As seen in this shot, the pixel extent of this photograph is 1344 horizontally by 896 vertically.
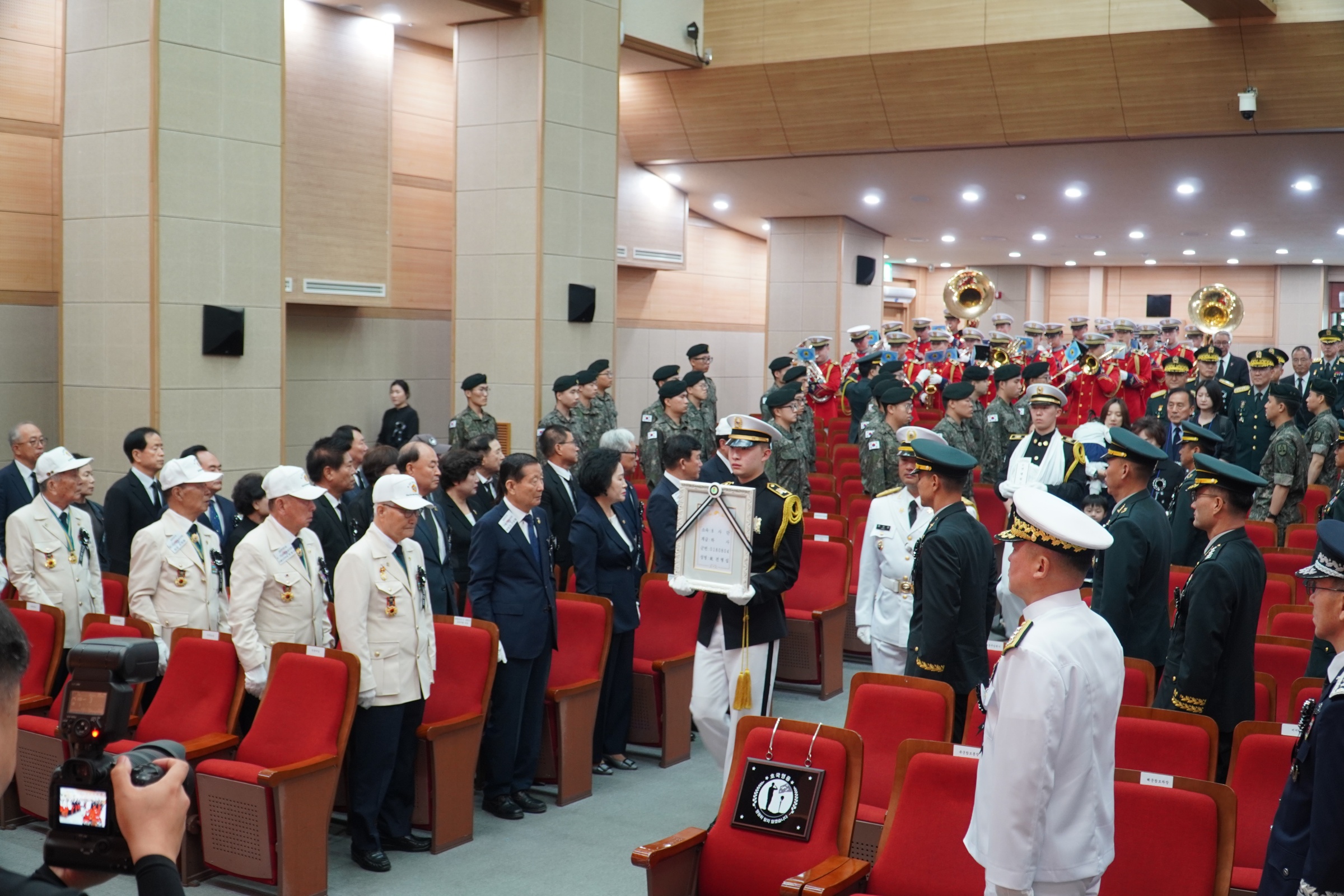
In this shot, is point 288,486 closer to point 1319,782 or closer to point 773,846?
point 773,846

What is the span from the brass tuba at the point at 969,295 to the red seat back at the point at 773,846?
20.0 m

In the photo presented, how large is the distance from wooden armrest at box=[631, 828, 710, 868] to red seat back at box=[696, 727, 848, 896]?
7cm

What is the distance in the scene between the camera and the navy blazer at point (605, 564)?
5918 millimetres

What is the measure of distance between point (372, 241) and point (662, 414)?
3.82 metres

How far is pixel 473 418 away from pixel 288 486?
6.24m

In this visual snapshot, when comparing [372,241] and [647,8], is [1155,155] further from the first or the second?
[372,241]

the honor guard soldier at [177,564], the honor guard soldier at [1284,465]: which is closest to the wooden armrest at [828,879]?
the honor guard soldier at [177,564]

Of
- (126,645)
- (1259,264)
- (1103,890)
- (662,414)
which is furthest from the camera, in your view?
(1259,264)

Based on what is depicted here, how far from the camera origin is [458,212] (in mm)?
12305

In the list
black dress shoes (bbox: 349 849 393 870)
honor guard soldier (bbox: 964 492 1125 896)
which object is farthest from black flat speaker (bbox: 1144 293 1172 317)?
honor guard soldier (bbox: 964 492 1125 896)

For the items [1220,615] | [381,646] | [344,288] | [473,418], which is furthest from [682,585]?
[344,288]

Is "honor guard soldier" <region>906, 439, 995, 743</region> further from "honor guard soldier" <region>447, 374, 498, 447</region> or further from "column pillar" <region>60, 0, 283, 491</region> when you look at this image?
"honor guard soldier" <region>447, 374, 498, 447</region>

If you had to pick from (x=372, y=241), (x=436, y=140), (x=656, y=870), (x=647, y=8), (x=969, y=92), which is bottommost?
(x=656, y=870)

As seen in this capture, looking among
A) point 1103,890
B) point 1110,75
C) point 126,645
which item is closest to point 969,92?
point 1110,75
